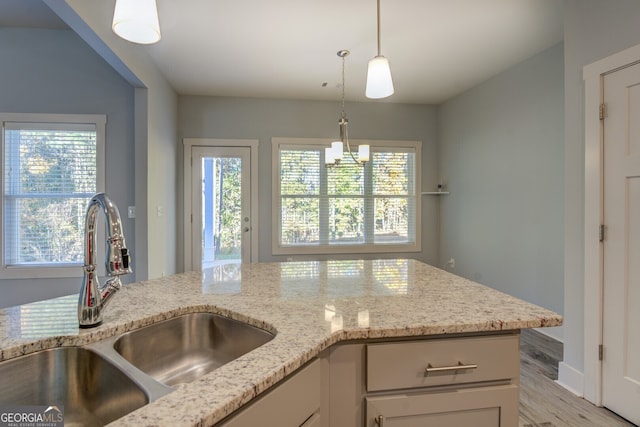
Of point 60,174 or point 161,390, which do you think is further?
point 60,174

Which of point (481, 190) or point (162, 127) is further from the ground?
point (162, 127)

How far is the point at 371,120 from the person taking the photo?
4805mm

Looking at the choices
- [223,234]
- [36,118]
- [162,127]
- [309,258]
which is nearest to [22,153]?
[36,118]

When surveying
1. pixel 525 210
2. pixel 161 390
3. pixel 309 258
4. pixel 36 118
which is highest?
pixel 36 118

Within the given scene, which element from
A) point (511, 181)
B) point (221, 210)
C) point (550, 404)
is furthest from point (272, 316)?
point (221, 210)

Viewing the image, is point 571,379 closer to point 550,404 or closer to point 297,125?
point 550,404

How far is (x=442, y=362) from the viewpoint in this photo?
36.6 inches

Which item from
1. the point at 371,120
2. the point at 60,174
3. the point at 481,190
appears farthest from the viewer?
the point at 371,120

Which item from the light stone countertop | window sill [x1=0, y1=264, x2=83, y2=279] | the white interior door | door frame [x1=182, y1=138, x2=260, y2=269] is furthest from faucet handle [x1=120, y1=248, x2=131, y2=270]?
door frame [x1=182, y1=138, x2=260, y2=269]

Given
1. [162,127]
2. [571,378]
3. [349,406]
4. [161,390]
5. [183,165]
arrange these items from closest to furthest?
1. [161,390]
2. [349,406]
3. [571,378]
4. [162,127]
5. [183,165]

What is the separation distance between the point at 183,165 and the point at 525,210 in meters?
4.15

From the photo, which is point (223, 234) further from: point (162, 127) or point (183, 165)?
point (162, 127)

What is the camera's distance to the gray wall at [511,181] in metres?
2.99

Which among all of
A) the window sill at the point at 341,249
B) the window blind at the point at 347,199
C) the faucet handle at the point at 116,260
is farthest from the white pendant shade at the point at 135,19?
the window sill at the point at 341,249
